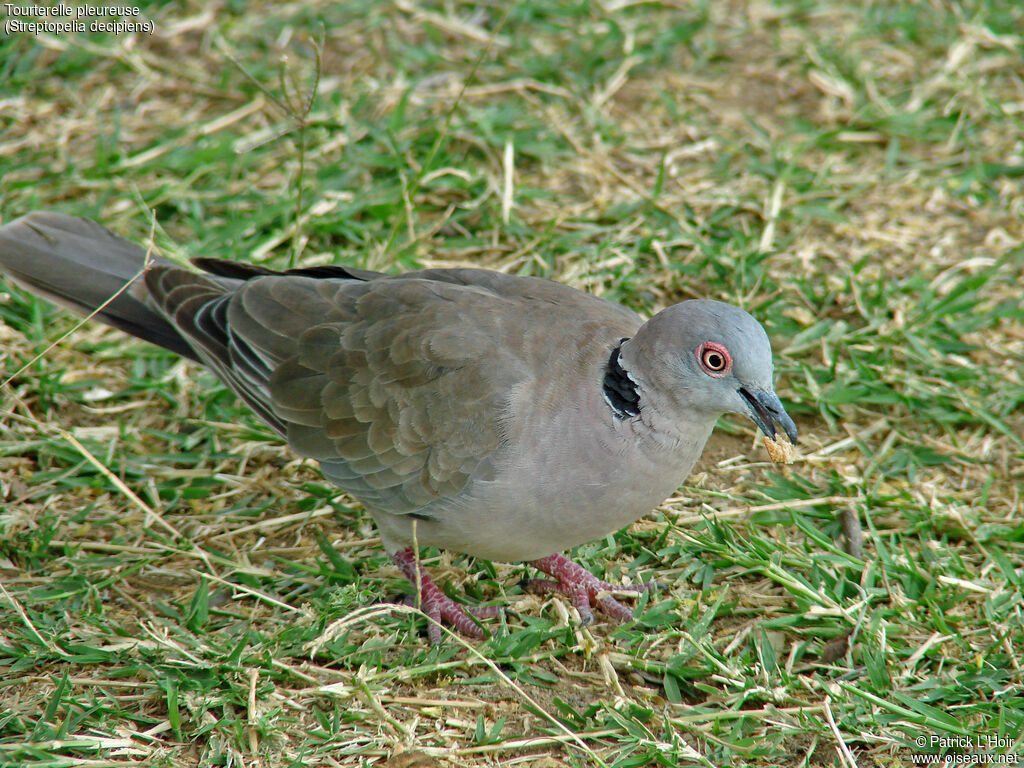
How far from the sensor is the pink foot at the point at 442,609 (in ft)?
12.1

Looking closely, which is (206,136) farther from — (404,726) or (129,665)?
(404,726)

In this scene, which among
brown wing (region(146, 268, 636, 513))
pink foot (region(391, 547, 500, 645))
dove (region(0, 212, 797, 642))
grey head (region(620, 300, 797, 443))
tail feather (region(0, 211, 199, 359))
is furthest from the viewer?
tail feather (region(0, 211, 199, 359))

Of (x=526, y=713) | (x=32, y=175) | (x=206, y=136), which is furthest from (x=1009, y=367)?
(x=32, y=175)

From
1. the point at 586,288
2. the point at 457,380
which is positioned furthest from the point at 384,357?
the point at 586,288

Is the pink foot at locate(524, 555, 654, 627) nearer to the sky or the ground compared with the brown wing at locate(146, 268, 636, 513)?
nearer to the ground

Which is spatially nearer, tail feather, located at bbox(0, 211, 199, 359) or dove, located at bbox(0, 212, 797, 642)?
dove, located at bbox(0, 212, 797, 642)

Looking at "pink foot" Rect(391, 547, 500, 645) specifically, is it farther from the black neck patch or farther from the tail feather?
the tail feather

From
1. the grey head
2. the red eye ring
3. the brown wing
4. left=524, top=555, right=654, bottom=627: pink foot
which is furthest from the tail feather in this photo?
the red eye ring

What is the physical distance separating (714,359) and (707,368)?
1.4 inches

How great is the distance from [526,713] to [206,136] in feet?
12.7

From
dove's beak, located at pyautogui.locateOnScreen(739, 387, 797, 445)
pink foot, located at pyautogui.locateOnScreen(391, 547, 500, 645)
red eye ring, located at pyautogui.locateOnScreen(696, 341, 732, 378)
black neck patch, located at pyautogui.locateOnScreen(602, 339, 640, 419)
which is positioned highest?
red eye ring, located at pyautogui.locateOnScreen(696, 341, 732, 378)

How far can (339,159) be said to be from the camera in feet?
18.5

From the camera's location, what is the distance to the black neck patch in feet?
11.2

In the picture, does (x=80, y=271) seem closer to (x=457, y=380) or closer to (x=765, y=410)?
(x=457, y=380)
